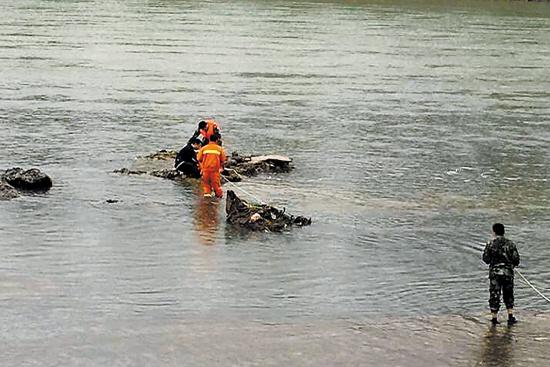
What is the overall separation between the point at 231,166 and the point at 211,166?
340 cm

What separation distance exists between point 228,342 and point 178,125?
64.0 ft

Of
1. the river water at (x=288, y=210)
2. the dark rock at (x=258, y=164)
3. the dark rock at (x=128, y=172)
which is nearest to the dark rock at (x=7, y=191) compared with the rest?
the river water at (x=288, y=210)

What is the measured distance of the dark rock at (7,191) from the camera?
2253 centimetres

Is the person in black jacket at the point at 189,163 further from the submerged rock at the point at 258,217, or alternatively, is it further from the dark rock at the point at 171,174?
the submerged rock at the point at 258,217

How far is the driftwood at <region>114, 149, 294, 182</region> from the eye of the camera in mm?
25297

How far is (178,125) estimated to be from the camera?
1309 inches

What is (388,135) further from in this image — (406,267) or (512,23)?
(512,23)

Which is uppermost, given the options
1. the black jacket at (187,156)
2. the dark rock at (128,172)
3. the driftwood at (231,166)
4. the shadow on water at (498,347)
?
the black jacket at (187,156)

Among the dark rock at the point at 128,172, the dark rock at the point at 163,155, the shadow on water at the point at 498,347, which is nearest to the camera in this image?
the shadow on water at the point at 498,347

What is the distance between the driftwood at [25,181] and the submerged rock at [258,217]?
4634 millimetres

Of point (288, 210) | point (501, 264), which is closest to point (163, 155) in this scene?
point (288, 210)

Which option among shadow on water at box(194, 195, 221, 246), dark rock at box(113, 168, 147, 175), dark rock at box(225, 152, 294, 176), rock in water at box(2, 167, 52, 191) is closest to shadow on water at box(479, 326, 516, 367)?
shadow on water at box(194, 195, 221, 246)

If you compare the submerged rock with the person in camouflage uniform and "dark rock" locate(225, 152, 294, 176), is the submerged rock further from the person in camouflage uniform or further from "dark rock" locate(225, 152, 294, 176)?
the person in camouflage uniform

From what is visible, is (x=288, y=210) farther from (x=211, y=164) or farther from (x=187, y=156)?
(x=187, y=156)
